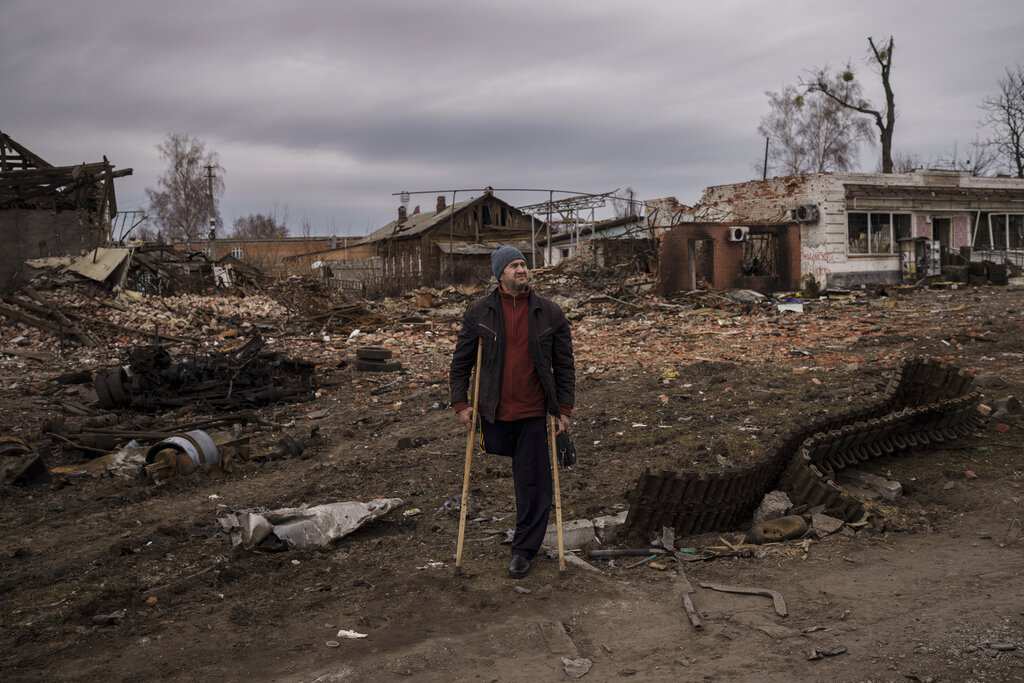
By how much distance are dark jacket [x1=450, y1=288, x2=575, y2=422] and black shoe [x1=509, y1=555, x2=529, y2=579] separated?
0.83m

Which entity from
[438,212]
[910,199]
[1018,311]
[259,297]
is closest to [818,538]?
[1018,311]

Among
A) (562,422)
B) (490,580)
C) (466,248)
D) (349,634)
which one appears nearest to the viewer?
(349,634)

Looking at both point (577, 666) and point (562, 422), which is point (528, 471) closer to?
point (562, 422)

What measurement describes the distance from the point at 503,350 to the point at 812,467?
243cm

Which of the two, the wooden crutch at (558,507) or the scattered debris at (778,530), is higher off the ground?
the wooden crutch at (558,507)

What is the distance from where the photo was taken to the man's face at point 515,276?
414 centimetres

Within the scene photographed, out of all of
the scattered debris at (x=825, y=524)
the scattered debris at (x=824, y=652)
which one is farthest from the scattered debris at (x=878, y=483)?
the scattered debris at (x=824, y=652)

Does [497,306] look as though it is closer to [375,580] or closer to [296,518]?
[375,580]

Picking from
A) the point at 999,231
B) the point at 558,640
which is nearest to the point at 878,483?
the point at 558,640

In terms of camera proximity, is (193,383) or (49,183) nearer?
(193,383)

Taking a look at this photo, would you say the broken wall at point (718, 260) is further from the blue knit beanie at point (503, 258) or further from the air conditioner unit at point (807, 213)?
the blue knit beanie at point (503, 258)

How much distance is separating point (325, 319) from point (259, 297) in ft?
15.4

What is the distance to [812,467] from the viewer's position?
4988 mm

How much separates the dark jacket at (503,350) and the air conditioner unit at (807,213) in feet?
76.4
